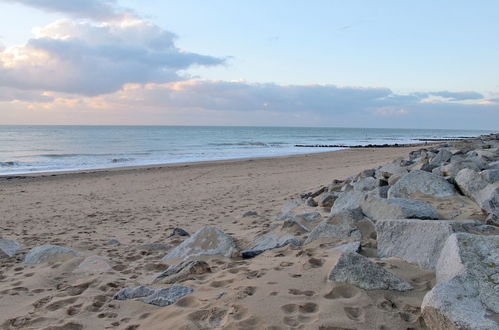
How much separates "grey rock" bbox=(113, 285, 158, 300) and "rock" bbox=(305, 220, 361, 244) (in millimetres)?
1857

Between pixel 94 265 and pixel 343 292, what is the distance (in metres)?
3.21

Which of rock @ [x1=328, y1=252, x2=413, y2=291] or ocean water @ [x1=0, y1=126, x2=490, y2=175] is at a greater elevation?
rock @ [x1=328, y1=252, x2=413, y2=291]

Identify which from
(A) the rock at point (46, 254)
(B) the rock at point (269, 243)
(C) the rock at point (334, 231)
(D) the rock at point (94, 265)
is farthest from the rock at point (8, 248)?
(C) the rock at point (334, 231)

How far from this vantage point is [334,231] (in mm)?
4465

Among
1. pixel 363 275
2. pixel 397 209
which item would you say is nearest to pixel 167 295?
pixel 363 275

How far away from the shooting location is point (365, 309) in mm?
2609

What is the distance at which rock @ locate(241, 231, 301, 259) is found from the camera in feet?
15.0

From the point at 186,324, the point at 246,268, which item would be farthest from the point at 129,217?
the point at 186,324

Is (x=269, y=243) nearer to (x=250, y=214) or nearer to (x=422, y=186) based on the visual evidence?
(x=422, y=186)

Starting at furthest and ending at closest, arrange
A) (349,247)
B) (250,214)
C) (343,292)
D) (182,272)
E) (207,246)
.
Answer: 1. (250,214)
2. (207,246)
3. (182,272)
4. (349,247)
5. (343,292)

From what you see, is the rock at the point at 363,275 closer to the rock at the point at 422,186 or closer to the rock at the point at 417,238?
the rock at the point at 417,238

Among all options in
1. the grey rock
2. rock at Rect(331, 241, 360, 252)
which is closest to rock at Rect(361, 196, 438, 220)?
rock at Rect(331, 241, 360, 252)

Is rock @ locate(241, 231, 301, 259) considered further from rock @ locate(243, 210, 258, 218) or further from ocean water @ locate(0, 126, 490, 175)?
ocean water @ locate(0, 126, 490, 175)

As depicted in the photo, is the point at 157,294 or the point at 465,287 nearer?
the point at 465,287
